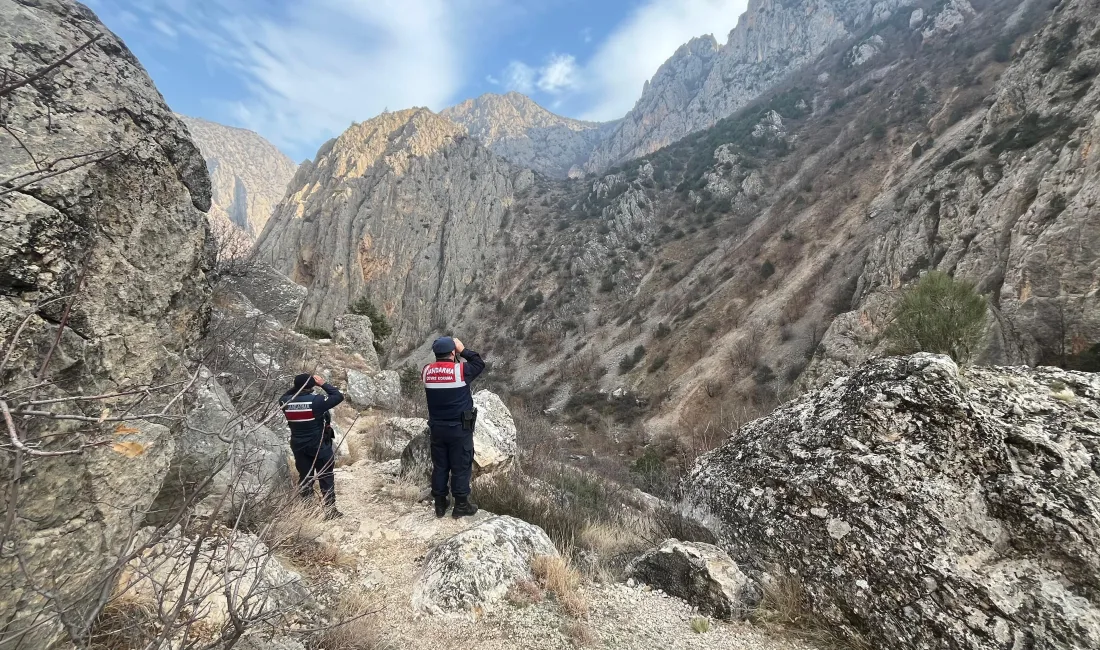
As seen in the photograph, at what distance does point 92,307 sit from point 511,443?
4.86 m

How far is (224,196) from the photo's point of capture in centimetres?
11419

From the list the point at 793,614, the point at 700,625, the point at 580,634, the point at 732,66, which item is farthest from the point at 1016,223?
the point at 732,66

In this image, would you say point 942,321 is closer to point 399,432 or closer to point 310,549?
point 399,432

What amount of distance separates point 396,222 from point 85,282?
56184 millimetres

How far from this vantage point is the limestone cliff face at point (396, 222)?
5144 cm

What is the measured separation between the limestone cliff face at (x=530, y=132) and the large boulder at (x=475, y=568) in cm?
11016

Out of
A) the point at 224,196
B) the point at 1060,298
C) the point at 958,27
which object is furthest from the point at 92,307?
the point at 224,196

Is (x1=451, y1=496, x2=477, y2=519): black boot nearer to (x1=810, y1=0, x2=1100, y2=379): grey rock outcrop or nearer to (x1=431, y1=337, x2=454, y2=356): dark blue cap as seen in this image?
(x1=431, y1=337, x2=454, y2=356): dark blue cap

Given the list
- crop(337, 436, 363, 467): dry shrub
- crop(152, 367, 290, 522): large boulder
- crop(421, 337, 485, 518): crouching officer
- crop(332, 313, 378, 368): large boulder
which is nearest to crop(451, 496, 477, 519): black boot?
crop(421, 337, 485, 518): crouching officer

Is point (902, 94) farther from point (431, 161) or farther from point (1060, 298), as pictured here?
point (431, 161)

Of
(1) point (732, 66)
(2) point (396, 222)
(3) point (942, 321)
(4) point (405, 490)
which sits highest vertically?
(1) point (732, 66)

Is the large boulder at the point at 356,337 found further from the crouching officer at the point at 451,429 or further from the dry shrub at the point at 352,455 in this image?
the crouching officer at the point at 451,429

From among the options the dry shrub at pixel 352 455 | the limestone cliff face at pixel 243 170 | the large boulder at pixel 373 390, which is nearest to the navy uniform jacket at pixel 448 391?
the dry shrub at pixel 352 455

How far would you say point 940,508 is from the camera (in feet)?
9.75
